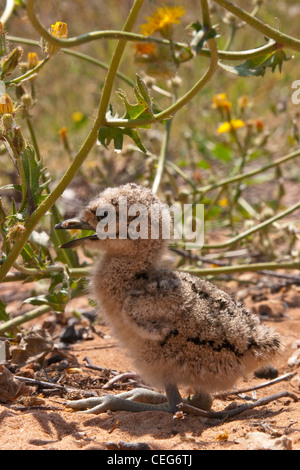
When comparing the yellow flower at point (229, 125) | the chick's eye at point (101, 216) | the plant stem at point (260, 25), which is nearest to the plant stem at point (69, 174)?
the plant stem at point (260, 25)

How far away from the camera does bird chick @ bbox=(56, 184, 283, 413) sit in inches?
109

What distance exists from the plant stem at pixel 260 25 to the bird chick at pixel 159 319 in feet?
3.15

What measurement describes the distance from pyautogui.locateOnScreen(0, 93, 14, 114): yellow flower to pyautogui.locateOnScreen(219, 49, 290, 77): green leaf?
3.30 ft

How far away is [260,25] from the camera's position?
261 centimetres

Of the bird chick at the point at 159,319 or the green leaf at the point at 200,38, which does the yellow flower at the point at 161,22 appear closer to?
the green leaf at the point at 200,38

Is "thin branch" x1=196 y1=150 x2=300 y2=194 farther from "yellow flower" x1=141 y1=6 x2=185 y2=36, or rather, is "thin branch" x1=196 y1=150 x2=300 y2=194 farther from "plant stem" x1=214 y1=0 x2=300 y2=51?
"plant stem" x1=214 y1=0 x2=300 y2=51

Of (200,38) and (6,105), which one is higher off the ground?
(200,38)

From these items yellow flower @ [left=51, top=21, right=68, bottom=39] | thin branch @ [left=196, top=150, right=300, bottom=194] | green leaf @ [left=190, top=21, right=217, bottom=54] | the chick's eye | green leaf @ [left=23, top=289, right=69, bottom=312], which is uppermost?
yellow flower @ [left=51, top=21, right=68, bottom=39]

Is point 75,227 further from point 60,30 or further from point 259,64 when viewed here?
point 259,64

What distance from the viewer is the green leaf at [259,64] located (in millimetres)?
2820

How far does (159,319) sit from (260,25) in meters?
1.38

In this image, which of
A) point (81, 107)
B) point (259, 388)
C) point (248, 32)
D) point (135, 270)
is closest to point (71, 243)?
point (135, 270)

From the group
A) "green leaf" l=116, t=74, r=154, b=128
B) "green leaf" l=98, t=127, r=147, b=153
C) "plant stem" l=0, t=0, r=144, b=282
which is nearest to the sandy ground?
"plant stem" l=0, t=0, r=144, b=282

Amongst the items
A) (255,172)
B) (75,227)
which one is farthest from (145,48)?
(255,172)
